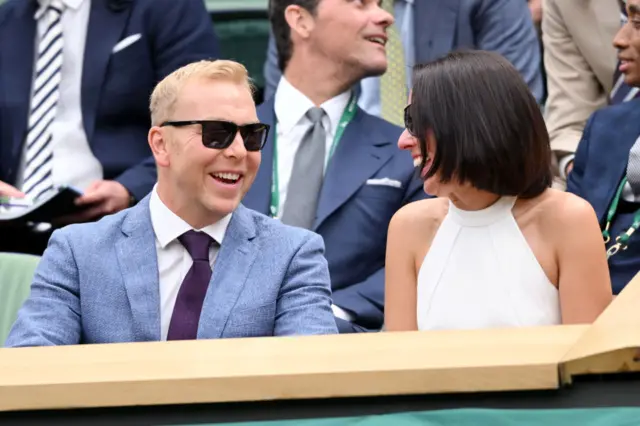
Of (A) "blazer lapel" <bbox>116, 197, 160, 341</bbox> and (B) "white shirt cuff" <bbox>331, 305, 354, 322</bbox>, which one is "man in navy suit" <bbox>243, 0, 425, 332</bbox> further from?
(A) "blazer lapel" <bbox>116, 197, 160, 341</bbox>

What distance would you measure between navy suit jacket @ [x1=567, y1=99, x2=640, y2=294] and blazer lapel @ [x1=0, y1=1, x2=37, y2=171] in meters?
1.74

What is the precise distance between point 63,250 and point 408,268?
778mm

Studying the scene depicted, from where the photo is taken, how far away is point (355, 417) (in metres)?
1.80

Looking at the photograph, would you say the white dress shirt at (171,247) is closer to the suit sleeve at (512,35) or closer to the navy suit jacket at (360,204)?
the navy suit jacket at (360,204)

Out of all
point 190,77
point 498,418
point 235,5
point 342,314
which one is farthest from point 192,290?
point 235,5

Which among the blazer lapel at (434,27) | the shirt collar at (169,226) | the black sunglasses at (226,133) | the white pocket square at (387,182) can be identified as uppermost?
the black sunglasses at (226,133)

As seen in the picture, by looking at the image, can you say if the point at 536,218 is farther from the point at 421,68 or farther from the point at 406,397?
the point at 406,397

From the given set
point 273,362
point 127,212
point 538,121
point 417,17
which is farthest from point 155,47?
point 273,362

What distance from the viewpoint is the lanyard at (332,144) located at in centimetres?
388

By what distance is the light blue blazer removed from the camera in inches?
106

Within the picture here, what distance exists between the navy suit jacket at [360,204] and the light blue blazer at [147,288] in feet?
2.91

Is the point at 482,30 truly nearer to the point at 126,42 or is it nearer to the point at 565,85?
the point at 565,85

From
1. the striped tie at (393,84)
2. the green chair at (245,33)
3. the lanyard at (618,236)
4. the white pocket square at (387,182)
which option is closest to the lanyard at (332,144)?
the white pocket square at (387,182)

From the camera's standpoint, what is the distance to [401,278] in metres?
3.01
